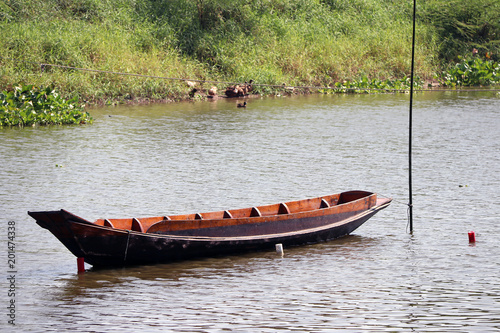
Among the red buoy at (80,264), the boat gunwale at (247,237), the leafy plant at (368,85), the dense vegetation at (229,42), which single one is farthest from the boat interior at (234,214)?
the leafy plant at (368,85)

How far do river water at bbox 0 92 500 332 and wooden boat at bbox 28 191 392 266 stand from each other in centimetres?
21

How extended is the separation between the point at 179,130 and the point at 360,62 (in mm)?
15418

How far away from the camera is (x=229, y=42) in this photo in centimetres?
3350

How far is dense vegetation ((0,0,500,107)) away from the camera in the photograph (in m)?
27.7

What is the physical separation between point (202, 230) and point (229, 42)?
78.7 ft

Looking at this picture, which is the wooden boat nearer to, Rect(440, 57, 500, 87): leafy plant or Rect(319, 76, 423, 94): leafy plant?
Rect(319, 76, 423, 94): leafy plant

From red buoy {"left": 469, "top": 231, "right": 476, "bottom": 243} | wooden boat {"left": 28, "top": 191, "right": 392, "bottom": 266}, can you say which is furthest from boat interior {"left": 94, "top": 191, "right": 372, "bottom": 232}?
red buoy {"left": 469, "top": 231, "right": 476, "bottom": 243}

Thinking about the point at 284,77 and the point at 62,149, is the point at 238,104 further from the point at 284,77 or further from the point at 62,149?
the point at 62,149

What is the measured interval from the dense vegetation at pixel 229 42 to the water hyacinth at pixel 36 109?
224cm

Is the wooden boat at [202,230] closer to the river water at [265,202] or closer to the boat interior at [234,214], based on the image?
the boat interior at [234,214]

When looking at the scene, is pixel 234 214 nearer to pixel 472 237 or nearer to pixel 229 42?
pixel 472 237

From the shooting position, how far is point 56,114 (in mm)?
22844

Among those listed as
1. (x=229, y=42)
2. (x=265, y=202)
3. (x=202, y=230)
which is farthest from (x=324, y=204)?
(x=229, y=42)

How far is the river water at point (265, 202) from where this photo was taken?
8.60 metres
